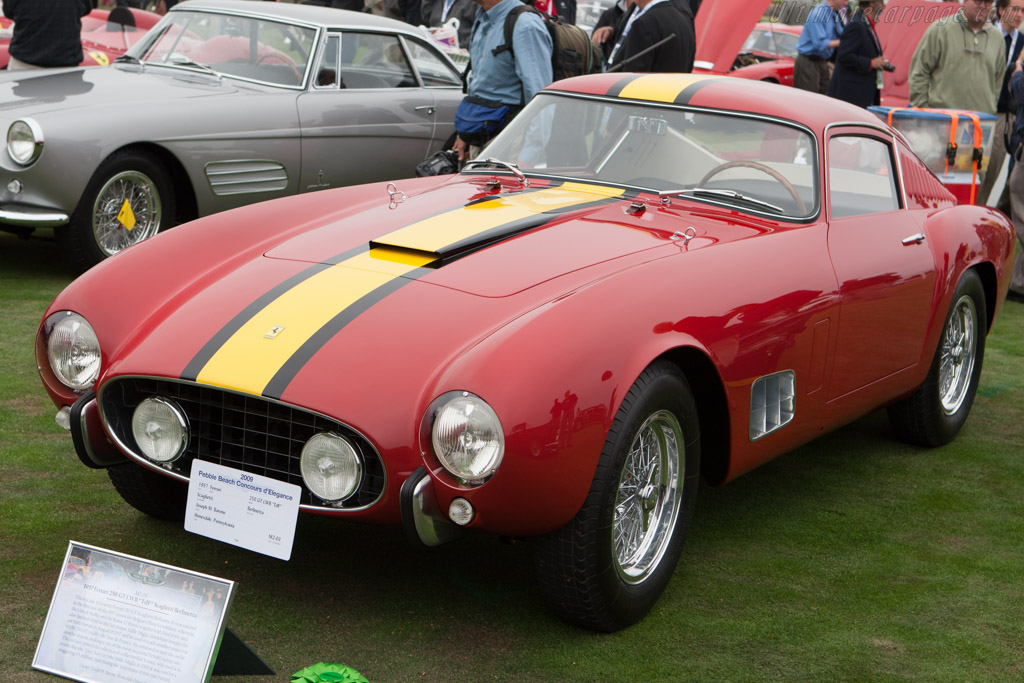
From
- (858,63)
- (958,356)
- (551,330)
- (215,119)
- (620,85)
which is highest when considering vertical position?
(620,85)

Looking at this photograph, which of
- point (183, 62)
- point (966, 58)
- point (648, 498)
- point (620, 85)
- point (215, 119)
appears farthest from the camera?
point (966, 58)

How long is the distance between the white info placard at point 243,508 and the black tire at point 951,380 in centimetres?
280

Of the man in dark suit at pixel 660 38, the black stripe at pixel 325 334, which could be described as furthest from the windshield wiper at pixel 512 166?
the man in dark suit at pixel 660 38

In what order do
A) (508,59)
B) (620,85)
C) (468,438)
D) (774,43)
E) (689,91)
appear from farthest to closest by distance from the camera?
(774,43)
(508,59)
(620,85)
(689,91)
(468,438)

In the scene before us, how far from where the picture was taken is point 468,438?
266 centimetres

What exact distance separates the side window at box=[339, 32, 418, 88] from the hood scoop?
14.8 feet

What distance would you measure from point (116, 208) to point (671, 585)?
442 centimetres

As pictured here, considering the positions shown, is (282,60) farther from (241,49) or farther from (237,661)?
(237,661)

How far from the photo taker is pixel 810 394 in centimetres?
369

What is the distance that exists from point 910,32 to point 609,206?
991 centimetres

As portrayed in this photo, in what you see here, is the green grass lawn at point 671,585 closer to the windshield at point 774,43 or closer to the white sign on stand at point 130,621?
the white sign on stand at point 130,621

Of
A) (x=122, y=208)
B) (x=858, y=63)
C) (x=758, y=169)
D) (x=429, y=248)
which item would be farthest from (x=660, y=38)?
(x=858, y=63)

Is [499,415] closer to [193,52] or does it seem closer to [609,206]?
[609,206]

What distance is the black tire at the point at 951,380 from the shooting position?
467 cm
